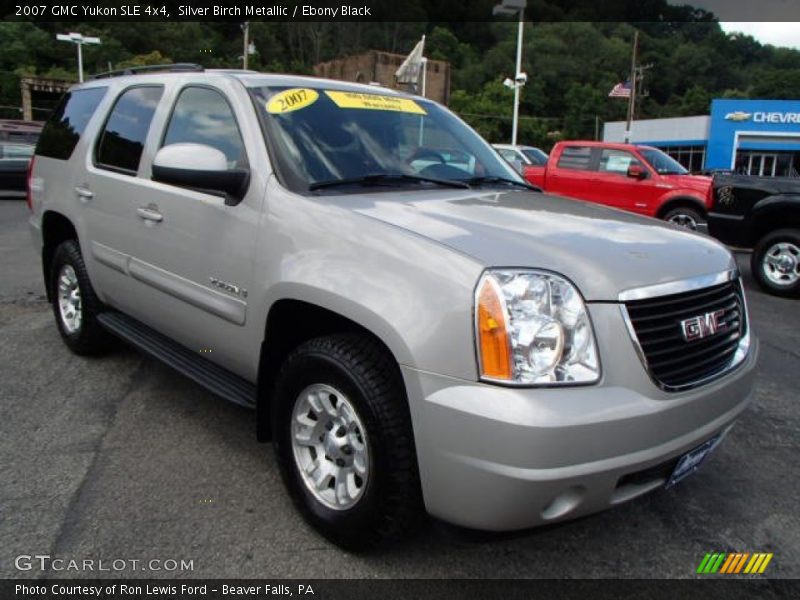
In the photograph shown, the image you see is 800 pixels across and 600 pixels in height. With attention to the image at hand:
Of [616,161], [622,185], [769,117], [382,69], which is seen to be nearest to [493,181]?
[622,185]

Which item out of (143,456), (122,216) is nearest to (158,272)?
(122,216)

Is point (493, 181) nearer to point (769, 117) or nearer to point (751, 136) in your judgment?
point (769, 117)

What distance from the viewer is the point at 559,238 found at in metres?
2.33

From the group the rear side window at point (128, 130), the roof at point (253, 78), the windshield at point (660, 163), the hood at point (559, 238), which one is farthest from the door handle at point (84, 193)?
the windshield at point (660, 163)

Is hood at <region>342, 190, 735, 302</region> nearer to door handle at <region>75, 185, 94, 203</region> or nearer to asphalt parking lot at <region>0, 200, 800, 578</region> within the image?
asphalt parking lot at <region>0, 200, 800, 578</region>

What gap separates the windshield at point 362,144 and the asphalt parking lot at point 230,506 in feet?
4.56

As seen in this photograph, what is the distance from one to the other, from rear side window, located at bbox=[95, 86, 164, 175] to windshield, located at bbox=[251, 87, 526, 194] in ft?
3.16

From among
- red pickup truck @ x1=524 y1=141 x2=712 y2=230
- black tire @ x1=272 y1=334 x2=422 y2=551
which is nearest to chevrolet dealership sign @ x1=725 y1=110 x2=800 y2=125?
red pickup truck @ x1=524 y1=141 x2=712 y2=230

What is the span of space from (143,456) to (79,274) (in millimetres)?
1630

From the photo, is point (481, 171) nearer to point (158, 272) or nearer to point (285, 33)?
point (158, 272)

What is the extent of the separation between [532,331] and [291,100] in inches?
68.9

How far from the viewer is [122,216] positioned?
3656 mm

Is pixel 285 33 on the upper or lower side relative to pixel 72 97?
upper

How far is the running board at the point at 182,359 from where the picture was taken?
2904 millimetres
